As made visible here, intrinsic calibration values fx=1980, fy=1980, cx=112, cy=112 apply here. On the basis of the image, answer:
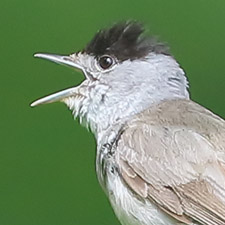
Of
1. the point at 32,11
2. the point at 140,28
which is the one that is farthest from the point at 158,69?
the point at 32,11

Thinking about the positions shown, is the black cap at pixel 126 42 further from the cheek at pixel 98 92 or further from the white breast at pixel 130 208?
the white breast at pixel 130 208

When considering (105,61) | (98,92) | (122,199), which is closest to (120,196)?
(122,199)

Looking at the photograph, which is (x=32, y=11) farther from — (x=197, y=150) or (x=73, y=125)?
(x=197, y=150)

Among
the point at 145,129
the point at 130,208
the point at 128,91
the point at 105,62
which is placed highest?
the point at 105,62

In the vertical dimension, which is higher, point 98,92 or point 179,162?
point 98,92

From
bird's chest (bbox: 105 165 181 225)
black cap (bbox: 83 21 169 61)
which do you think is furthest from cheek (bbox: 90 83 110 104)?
bird's chest (bbox: 105 165 181 225)

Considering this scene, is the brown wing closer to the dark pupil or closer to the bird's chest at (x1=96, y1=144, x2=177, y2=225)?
the bird's chest at (x1=96, y1=144, x2=177, y2=225)

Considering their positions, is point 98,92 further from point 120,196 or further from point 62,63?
point 120,196
